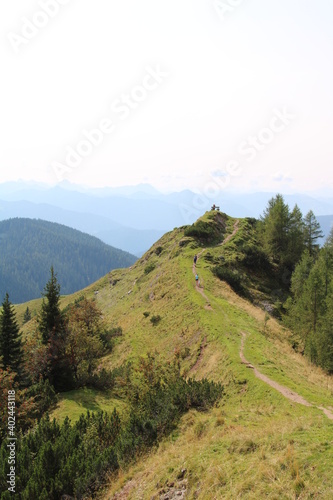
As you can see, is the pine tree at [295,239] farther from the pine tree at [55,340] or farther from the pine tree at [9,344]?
the pine tree at [9,344]

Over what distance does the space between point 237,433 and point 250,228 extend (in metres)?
73.0

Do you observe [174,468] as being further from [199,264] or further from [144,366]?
[199,264]

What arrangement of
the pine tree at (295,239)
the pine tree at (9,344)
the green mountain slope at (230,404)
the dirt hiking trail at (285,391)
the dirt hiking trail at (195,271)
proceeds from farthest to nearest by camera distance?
the pine tree at (295,239) → the dirt hiking trail at (195,271) → the pine tree at (9,344) → the dirt hiking trail at (285,391) → the green mountain slope at (230,404)

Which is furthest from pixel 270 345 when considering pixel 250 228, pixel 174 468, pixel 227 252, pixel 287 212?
pixel 250 228

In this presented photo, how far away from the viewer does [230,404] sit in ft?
58.7

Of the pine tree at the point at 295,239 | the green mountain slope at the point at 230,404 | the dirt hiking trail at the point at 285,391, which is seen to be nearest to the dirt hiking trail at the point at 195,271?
the green mountain slope at the point at 230,404

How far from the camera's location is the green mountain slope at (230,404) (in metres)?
9.91

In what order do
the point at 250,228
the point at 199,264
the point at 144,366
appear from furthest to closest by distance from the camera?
1. the point at 250,228
2. the point at 199,264
3. the point at 144,366

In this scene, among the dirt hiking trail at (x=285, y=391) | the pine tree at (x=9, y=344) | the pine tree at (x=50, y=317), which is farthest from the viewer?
the pine tree at (x=9, y=344)

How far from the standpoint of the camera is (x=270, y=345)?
91.7ft

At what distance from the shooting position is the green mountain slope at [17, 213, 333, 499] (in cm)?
991

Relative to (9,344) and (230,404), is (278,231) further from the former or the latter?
(230,404)

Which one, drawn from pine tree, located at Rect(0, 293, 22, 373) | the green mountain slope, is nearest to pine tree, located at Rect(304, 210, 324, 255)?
the green mountain slope

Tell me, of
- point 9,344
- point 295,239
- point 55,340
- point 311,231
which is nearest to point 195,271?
point 55,340
